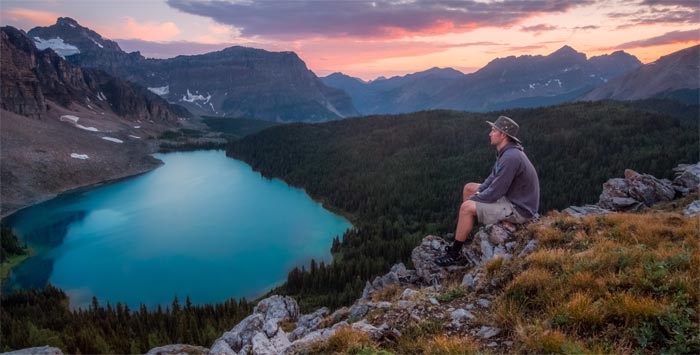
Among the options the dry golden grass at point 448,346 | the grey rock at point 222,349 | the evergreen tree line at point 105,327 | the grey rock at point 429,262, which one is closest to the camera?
the dry golden grass at point 448,346

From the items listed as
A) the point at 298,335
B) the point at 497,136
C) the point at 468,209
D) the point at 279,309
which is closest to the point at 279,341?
the point at 298,335

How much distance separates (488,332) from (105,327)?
38591mm

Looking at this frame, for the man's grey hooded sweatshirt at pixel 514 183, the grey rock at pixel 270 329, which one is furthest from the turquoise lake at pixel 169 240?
the man's grey hooded sweatshirt at pixel 514 183

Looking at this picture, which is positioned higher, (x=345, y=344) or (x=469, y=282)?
(x=345, y=344)

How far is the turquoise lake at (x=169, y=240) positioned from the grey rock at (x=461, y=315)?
4504cm

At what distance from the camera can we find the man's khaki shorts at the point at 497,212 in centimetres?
1159

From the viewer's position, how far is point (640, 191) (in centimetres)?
1920

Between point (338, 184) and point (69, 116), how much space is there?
12503cm

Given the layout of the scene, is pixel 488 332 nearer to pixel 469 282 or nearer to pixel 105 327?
pixel 469 282

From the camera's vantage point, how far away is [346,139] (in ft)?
517

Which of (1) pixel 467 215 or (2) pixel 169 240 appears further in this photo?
(2) pixel 169 240

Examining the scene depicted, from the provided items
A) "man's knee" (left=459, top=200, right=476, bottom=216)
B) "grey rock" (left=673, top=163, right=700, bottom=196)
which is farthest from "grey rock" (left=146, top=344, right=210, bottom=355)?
"grey rock" (left=673, top=163, right=700, bottom=196)

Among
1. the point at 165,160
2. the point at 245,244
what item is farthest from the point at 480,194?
the point at 165,160

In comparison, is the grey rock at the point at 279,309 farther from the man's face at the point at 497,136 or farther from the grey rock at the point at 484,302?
the man's face at the point at 497,136
